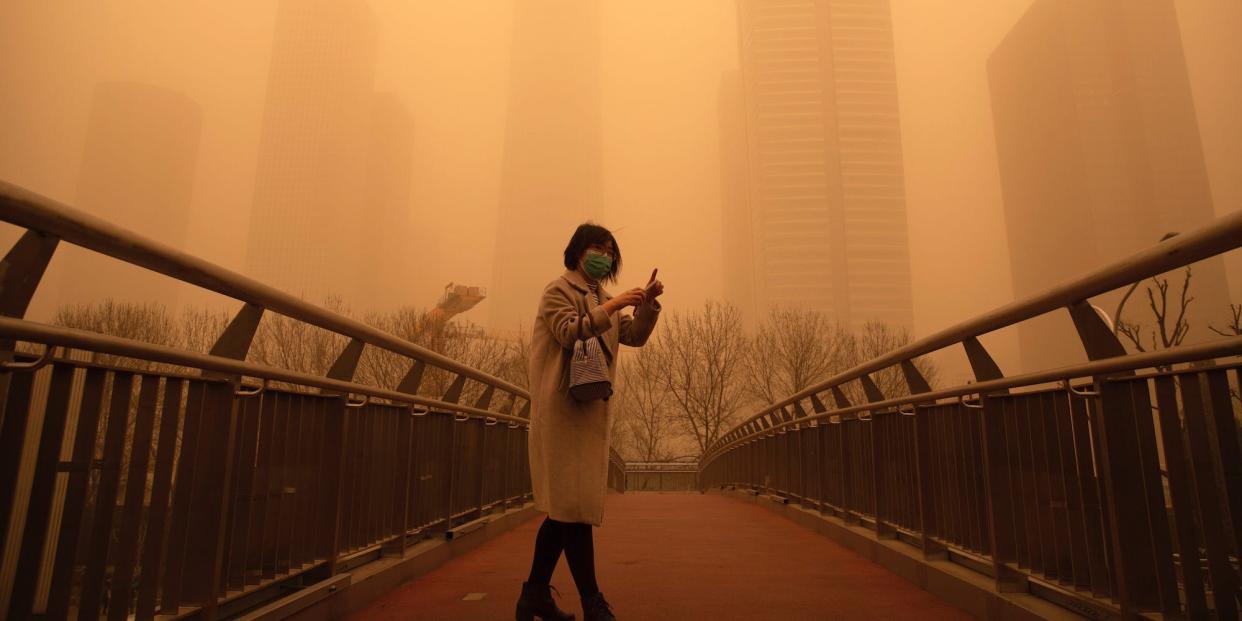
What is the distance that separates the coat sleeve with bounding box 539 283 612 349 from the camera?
3016 mm

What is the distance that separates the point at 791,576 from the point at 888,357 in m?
1.37

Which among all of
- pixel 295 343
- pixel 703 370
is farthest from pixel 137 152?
pixel 703 370

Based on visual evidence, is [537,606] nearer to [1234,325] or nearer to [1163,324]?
A: [1163,324]

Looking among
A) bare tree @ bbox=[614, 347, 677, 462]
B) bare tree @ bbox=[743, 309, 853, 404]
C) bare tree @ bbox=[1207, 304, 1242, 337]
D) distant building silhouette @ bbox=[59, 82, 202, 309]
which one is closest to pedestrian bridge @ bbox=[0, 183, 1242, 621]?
bare tree @ bbox=[1207, 304, 1242, 337]

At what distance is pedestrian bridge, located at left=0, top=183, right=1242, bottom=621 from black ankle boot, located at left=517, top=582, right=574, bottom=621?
43 centimetres

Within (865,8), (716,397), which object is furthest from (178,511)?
(865,8)

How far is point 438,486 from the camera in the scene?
4.97m

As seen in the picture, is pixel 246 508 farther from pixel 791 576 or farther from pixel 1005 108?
pixel 1005 108

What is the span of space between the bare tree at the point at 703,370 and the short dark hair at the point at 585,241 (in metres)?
35.9

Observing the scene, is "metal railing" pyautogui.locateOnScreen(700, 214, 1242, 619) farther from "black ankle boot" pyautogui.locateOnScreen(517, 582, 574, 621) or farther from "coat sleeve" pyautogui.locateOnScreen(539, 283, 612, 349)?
"black ankle boot" pyautogui.locateOnScreen(517, 582, 574, 621)

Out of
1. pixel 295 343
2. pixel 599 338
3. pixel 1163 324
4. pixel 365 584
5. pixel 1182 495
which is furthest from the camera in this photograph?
pixel 295 343

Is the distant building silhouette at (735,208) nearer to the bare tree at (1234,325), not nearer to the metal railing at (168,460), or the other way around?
the bare tree at (1234,325)

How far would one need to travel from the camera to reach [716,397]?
39875mm

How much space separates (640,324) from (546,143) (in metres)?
110
